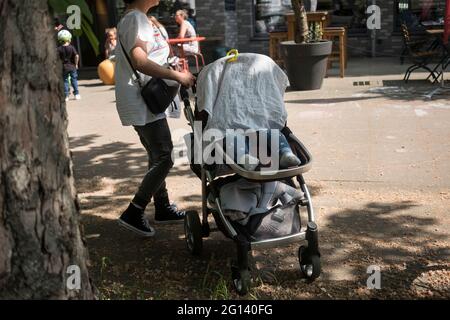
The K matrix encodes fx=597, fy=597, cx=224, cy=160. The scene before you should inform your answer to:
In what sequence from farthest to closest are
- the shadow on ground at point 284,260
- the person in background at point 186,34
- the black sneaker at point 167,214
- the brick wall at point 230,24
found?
1. the brick wall at point 230,24
2. the person in background at point 186,34
3. the black sneaker at point 167,214
4. the shadow on ground at point 284,260

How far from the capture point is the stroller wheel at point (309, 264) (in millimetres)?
3811

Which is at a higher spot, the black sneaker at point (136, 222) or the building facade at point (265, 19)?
the building facade at point (265, 19)

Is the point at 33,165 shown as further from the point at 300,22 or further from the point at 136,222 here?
the point at 300,22

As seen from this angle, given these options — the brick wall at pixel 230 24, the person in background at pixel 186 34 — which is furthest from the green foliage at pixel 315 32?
the brick wall at pixel 230 24

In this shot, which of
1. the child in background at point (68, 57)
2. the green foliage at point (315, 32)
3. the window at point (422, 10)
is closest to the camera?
the green foliage at point (315, 32)

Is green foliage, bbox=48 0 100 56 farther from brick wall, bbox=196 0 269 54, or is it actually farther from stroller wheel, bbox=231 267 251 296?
brick wall, bbox=196 0 269 54

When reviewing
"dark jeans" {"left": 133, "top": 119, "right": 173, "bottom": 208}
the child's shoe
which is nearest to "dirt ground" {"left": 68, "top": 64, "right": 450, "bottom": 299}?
"dark jeans" {"left": 133, "top": 119, "right": 173, "bottom": 208}

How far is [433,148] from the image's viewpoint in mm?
6793

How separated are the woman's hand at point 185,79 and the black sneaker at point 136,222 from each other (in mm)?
1090

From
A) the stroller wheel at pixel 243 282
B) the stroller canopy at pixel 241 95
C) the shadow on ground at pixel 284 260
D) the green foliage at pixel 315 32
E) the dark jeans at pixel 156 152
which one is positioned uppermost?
the green foliage at pixel 315 32

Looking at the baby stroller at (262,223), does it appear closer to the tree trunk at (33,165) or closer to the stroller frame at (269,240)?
the stroller frame at (269,240)

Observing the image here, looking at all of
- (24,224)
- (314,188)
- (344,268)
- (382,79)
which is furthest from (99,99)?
(24,224)

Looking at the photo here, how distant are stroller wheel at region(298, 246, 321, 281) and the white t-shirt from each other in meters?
1.49

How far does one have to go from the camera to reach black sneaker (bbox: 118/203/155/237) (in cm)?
470
